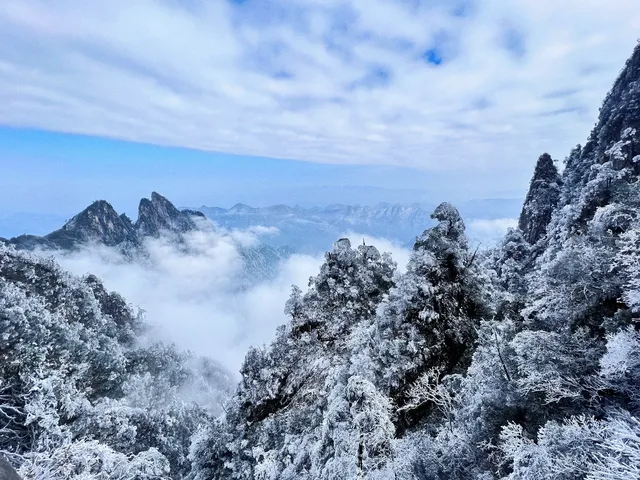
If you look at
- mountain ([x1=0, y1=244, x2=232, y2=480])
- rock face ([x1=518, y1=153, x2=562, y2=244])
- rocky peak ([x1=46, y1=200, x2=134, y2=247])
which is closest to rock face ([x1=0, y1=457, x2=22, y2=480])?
mountain ([x1=0, y1=244, x2=232, y2=480])

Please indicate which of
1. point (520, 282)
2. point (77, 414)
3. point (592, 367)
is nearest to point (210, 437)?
point (77, 414)

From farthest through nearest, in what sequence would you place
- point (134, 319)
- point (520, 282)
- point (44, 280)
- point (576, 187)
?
point (134, 319) → point (576, 187) → point (44, 280) → point (520, 282)

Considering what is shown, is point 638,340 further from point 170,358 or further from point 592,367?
point 170,358

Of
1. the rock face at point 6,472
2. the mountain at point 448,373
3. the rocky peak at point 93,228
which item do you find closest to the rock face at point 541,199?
the mountain at point 448,373

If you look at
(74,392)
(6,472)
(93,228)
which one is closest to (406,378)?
(6,472)

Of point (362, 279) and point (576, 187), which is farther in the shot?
point (576, 187)

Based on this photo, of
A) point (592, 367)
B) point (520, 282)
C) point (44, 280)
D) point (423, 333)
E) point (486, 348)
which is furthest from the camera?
point (44, 280)
